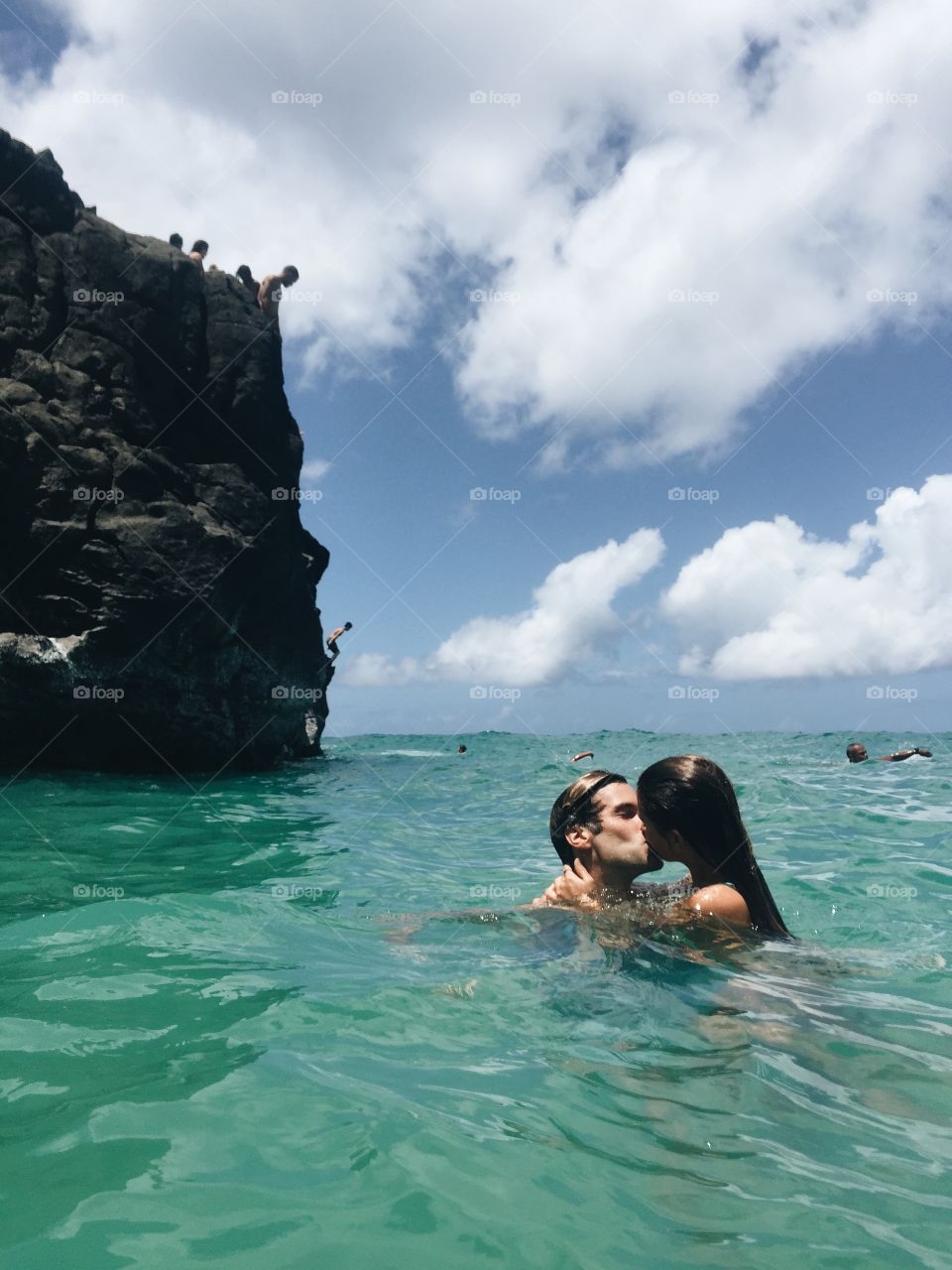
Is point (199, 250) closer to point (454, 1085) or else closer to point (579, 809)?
point (579, 809)

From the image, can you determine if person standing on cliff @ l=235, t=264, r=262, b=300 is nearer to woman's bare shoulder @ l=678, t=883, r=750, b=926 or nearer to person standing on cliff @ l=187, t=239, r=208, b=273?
person standing on cliff @ l=187, t=239, r=208, b=273

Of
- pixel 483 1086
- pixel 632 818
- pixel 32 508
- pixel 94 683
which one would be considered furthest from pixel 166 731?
pixel 483 1086

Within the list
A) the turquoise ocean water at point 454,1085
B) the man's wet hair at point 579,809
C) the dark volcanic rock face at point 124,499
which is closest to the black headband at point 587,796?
the man's wet hair at point 579,809

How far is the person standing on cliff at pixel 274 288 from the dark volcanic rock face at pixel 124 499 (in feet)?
5.42

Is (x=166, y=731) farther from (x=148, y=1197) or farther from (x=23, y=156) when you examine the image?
(x=148, y=1197)

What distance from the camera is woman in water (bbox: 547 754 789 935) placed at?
4.56m

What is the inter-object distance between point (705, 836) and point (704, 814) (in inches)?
5.7

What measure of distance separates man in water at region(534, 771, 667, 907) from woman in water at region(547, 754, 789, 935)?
387 mm

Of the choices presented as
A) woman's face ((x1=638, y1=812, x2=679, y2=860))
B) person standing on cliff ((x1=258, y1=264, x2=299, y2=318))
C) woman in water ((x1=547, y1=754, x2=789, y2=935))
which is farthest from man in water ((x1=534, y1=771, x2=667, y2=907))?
person standing on cliff ((x1=258, y1=264, x2=299, y2=318))

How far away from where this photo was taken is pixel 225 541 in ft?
61.5

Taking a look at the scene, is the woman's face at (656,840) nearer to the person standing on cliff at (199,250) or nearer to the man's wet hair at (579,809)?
the man's wet hair at (579,809)

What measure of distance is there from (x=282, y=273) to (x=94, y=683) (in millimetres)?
13429

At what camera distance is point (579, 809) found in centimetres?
548

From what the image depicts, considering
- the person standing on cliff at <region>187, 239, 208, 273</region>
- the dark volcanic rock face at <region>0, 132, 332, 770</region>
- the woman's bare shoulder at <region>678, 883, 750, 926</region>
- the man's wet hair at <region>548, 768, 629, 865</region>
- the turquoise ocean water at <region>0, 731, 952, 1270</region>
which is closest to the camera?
the turquoise ocean water at <region>0, 731, 952, 1270</region>
